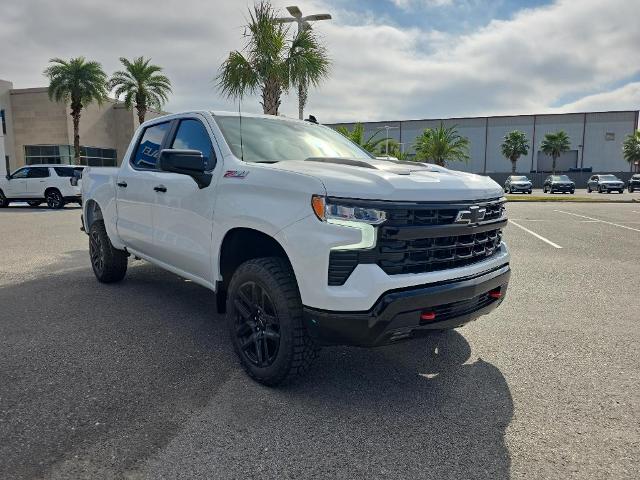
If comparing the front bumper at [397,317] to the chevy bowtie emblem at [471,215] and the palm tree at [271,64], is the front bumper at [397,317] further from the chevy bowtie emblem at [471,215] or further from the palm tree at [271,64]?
the palm tree at [271,64]

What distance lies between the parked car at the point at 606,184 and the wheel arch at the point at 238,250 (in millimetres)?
42141

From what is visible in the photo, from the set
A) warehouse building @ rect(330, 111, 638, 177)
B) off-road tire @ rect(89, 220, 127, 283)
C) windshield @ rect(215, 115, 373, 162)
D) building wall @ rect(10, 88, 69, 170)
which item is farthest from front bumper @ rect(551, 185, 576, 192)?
building wall @ rect(10, 88, 69, 170)

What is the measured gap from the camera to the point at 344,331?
267 cm

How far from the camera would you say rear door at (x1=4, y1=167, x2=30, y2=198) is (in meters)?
18.7

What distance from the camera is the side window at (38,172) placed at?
18.5 metres

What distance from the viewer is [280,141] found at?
396 centimetres

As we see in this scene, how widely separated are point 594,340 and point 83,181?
6.05 m

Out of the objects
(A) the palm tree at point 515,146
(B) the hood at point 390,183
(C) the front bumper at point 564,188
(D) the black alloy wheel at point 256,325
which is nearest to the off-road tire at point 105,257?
(D) the black alloy wheel at point 256,325

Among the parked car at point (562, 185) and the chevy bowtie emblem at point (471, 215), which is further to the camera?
the parked car at point (562, 185)

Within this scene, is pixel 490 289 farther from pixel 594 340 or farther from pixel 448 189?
pixel 594 340

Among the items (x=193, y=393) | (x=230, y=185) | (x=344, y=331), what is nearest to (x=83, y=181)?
(x=230, y=185)

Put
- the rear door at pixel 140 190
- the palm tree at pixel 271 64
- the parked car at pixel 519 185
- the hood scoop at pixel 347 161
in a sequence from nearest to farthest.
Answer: the hood scoop at pixel 347 161
the rear door at pixel 140 190
the palm tree at pixel 271 64
the parked car at pixel 519 185

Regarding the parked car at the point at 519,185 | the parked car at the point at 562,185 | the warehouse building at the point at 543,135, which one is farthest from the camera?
the warehouse building at the point at 543,135


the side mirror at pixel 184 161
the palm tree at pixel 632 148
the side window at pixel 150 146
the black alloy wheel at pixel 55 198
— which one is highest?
the palm tree at pixel 632 148
